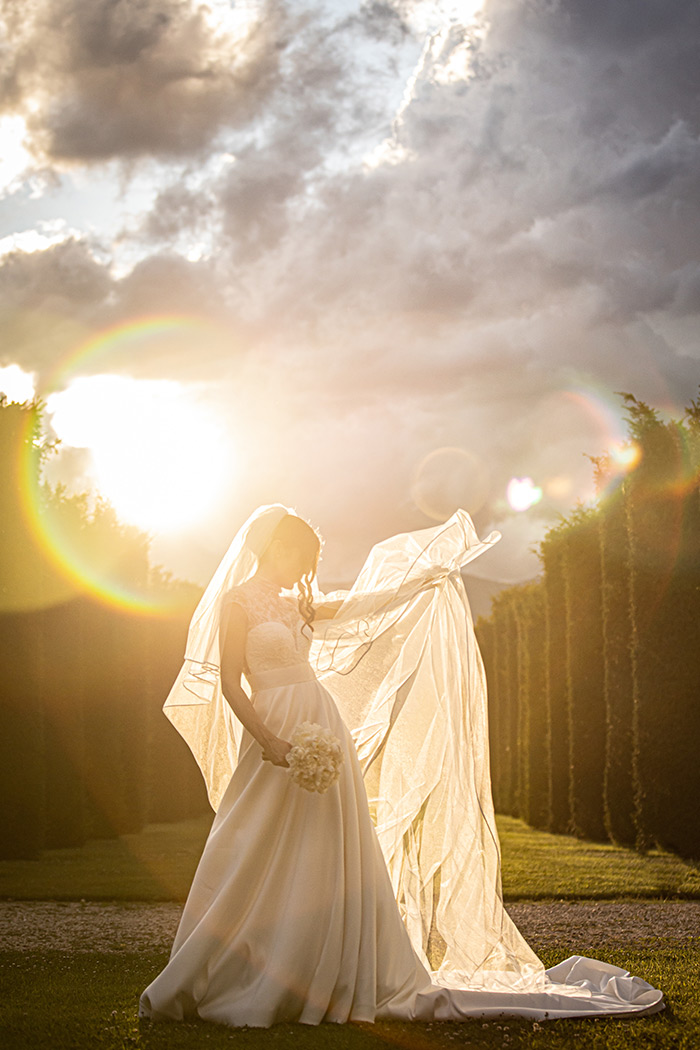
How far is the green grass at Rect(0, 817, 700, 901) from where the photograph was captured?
1070 centimetres

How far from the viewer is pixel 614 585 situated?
54.3 feet

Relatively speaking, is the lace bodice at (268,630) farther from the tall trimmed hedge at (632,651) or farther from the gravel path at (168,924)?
the tall trimmed hedge at (632,651)

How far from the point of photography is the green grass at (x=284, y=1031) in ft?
14.6

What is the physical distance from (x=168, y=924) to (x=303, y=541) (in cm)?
497

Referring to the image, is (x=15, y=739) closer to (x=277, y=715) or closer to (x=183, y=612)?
(x=277, y=715)

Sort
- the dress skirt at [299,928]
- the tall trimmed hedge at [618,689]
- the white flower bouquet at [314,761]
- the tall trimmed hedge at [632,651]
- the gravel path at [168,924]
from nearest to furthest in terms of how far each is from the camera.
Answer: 1. the dress skirt at [299,928]
2. the white flower bouquet at [314,761]
3. the gravel path at [168,924]
4. the tall trimmed hedge at [632,651]
5. the tall trimmed hedge at [618,689]

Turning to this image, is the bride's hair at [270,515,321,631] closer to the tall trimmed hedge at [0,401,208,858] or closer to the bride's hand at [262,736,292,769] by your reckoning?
the bride's hand at [262,736,292,769]

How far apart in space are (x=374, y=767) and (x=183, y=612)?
1917cm

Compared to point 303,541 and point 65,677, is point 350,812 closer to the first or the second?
point 303,541

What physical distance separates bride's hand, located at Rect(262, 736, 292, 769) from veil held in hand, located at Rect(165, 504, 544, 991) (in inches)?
34.6

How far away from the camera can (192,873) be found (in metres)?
12.6

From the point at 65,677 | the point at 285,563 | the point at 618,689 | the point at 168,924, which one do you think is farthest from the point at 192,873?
the point at 285,563

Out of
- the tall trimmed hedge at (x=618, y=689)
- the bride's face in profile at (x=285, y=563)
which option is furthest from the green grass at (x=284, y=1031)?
the tall trimmed hedge at (x=618, y=689)

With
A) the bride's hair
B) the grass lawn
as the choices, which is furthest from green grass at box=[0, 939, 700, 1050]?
the bride's hair
